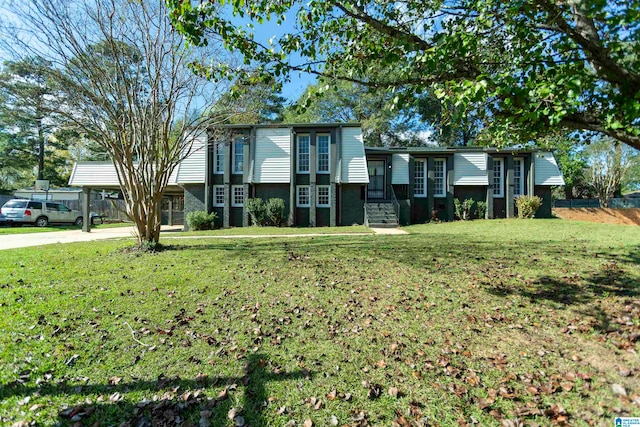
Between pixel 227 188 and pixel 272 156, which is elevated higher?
pixel 272 156

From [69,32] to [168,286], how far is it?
6.06 meters

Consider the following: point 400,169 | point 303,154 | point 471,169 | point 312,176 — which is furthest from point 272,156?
point 471,169

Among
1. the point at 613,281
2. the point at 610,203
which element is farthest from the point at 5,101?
the point at 610,203

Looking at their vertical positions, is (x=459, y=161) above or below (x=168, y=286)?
above

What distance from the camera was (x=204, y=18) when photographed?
15.0 ft

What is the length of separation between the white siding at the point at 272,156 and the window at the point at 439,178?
30.3 ft

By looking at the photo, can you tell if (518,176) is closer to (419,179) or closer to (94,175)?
(419,179)

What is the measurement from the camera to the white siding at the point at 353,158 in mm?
17203

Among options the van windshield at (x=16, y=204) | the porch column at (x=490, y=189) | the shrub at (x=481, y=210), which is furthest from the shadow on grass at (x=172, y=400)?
the van windshield at (x=16, y=204)

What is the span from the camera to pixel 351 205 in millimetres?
17766

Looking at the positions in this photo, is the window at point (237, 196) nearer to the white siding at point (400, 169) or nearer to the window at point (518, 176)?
the white siding at point (400, 169)

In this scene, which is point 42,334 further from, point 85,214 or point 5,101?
point 85,214

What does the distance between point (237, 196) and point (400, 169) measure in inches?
396

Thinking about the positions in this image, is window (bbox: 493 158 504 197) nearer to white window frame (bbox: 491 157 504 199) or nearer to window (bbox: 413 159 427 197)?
white window frame (bbox: 491 157 504 199)
